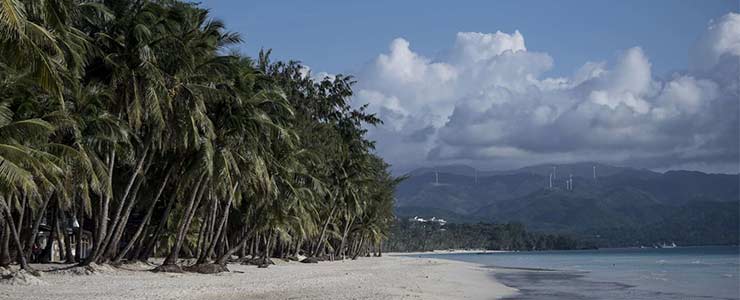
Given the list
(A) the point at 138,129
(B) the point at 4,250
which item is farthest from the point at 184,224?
(B) the point at 4,250

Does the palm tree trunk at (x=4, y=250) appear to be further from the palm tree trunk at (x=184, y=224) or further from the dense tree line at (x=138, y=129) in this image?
the palm tree trunk at (x=184, y=224)

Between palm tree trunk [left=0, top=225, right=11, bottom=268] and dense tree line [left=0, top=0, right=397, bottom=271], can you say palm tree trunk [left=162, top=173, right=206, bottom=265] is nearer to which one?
dense tree line [left=0, top=0, right=397, bottom=271]

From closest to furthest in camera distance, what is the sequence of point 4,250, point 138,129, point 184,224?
1. point 4,250
2. point 138,129
3. point 184,224

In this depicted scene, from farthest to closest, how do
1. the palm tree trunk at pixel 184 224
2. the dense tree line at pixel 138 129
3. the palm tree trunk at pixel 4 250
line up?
the palm tree trunk at pixel 184 224
the palm tree trunk at pixel 4 250
the dense tree line at pixel 138 129

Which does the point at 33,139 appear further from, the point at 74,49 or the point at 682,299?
the point at 682,299

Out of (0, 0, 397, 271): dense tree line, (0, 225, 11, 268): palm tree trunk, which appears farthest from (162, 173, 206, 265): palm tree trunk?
(0, 225, 11, 268): palm tree trunk

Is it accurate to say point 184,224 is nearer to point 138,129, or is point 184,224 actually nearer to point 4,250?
point 138,129

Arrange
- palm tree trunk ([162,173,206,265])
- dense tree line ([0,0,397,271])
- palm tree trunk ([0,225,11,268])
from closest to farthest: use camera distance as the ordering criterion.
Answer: dense tree line ([0,0,397,271]) → palm tree trunk ([0,225,11,268]) → palm tree trunk ([162,173,206,265])

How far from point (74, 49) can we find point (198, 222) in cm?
2295

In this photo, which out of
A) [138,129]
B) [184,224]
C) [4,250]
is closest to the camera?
[4,250]

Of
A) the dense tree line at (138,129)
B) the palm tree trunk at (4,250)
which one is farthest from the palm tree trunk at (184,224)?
the palm tree trunk at (4,250)

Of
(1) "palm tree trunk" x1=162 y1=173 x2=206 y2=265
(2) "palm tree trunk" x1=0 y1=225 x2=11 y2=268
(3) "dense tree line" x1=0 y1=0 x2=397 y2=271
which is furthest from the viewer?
(1) "palm tree trunk" x1=162 y1=173 x2=206 y2=265

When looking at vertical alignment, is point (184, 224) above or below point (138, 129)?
below

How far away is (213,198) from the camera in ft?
102
